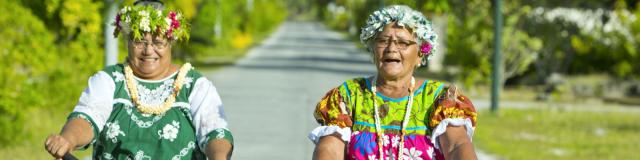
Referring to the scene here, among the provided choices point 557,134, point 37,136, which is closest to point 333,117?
point 37,136

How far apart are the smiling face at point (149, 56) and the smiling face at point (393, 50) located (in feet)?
2.95

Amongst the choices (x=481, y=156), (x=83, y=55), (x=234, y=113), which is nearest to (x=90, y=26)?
(x=83, y=55)

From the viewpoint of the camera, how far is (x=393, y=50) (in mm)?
4164

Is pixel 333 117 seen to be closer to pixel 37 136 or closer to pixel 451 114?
pixel 451 114

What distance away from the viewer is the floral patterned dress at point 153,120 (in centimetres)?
461

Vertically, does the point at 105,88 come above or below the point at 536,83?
above

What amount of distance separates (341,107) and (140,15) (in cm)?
95

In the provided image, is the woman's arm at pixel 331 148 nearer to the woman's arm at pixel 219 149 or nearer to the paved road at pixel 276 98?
the woman's arm at pixel 219 149

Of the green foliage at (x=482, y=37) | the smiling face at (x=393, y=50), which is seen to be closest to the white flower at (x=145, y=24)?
the smiling face at (x=393, y=50)

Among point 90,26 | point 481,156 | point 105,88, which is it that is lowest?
point 481,156

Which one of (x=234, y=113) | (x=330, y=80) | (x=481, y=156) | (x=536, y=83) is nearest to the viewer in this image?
(x=481, y=156)

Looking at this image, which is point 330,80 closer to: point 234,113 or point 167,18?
point 234,113

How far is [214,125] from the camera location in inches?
182

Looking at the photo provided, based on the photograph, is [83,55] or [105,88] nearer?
[105,88]
